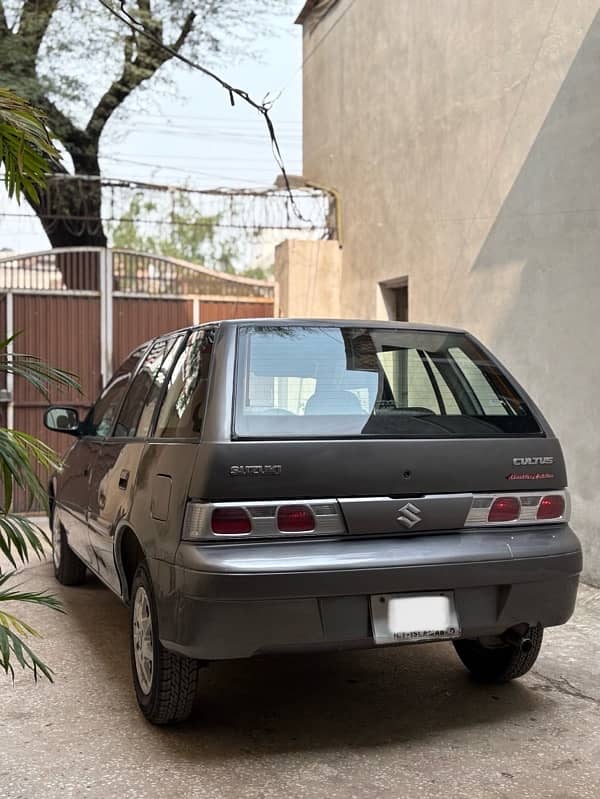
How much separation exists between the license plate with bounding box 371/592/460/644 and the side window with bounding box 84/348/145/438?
2.23 metres

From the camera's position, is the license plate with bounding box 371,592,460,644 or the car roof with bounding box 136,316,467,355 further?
the car roof with bounding box 136,316,467,355

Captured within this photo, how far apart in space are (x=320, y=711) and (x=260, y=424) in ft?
4.43

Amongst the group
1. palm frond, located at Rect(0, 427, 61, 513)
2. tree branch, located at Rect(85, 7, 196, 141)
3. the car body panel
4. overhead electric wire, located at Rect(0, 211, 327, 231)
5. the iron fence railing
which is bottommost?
the car body panel

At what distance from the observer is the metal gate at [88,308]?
8984 millimetres

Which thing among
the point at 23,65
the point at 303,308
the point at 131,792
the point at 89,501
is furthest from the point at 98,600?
the point at 23,65

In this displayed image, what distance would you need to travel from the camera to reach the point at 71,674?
428 centimetres

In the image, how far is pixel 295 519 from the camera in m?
3.15

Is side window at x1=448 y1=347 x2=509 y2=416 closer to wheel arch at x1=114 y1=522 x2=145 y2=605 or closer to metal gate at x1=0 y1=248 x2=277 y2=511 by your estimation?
wheel arch at x1=114 y1=522 x2=145 y2=605

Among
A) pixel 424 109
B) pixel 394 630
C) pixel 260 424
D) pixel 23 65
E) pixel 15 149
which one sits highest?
pixel 23 65

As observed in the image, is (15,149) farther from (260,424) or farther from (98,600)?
(98,600)

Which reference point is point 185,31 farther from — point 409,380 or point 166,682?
point 166,682

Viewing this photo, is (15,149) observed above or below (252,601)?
above

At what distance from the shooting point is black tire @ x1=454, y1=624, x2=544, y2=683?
3846mm

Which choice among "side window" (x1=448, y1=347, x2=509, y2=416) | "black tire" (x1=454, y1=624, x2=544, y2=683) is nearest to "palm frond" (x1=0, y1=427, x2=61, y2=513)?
"side window" (x1=448, y1=347, x2=509, y2=416)
